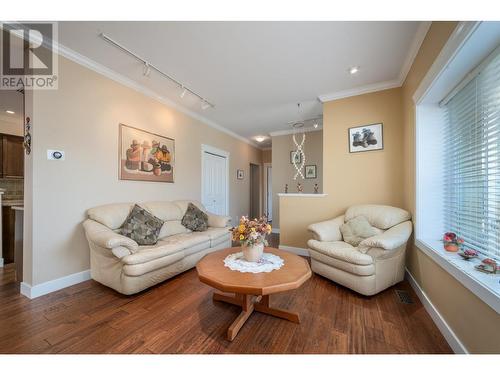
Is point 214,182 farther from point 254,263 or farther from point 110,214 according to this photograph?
point 254,263

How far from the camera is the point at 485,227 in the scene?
150 cm

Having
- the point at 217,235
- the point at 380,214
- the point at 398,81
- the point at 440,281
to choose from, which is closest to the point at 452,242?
the point at 440,281

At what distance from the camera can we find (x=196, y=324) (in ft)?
5.53

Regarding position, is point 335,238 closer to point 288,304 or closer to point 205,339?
point 288,304

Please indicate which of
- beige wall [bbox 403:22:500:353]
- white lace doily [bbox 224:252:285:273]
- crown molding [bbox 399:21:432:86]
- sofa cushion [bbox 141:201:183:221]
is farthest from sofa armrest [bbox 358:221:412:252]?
sofa cushion [bbox 141:201:183:221]

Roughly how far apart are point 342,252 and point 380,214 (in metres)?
0.88

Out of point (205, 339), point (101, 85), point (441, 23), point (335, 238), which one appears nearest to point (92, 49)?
point (101, 85)

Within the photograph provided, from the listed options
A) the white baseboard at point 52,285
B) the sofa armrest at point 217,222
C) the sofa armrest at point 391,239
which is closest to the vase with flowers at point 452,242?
the sofa armrest at point 391,239

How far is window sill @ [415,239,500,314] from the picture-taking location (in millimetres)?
1062

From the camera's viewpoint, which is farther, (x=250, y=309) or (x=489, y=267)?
(x=250, y=309)

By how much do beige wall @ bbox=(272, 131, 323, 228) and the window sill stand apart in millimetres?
3248

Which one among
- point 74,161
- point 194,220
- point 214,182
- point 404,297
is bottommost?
point 404,297

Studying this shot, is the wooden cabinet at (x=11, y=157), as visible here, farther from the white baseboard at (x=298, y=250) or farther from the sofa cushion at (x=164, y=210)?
the white baseboard at (x=298, y=250)

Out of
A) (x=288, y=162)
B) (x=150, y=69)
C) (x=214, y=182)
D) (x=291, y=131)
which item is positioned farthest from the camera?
(x=288, y=162)
